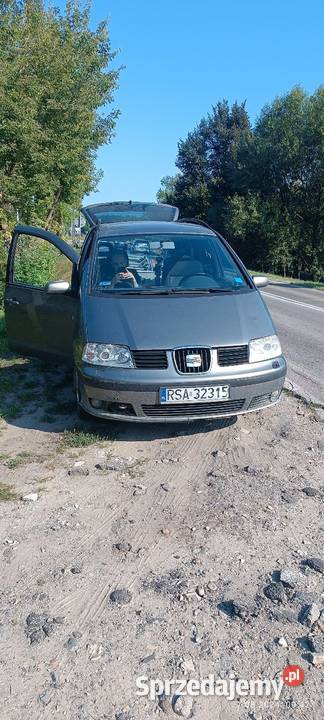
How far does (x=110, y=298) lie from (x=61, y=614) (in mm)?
2862

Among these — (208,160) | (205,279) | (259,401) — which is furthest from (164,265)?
(208,160)

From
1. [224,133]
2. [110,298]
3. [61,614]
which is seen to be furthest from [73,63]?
[224,133]

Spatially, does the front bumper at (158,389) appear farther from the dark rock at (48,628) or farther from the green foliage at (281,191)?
the green foliage at (281,191)

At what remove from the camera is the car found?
4.51m

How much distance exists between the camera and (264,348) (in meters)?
4.83

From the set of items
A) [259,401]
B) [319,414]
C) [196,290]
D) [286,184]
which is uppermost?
[286,184]

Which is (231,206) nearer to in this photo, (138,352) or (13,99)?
(13,99)

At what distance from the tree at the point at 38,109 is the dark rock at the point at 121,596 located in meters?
11.3

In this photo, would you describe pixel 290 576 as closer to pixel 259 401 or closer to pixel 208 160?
pixel 259 401

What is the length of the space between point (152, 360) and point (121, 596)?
6.51ft

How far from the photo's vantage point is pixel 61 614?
9.09ft

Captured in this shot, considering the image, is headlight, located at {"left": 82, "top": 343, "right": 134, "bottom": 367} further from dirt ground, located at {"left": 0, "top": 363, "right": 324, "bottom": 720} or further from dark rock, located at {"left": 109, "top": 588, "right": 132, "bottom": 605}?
dark rock, located at {"left": 109, "top": 588, "right": 132, "bottom": 605}

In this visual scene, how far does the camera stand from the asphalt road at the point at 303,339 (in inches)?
265

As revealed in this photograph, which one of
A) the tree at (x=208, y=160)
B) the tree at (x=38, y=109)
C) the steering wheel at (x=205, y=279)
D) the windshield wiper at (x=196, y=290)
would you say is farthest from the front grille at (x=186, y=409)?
the tree at (x=208, y=160)
